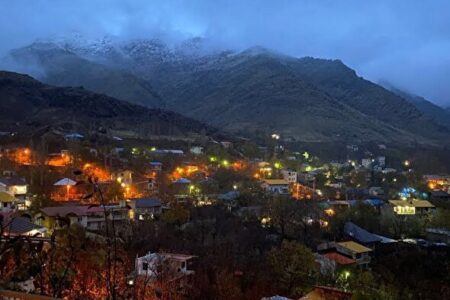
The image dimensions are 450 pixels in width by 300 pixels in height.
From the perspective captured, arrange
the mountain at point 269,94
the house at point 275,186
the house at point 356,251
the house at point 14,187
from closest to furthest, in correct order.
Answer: the house at point 356,251, the house at point 14,187, the house at point 275,186, the mountain at point 269,94

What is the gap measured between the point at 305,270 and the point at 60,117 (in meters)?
42.8

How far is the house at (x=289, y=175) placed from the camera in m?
38.3

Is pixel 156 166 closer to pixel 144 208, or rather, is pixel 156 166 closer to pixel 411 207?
pixel 144 208

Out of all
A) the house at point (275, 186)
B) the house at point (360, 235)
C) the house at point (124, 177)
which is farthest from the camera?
the house at point (275, 186)

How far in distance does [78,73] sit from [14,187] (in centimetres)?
9265

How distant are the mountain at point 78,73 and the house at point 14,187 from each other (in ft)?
219

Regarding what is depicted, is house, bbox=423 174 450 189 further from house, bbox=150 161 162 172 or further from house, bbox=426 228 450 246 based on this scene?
house, bbox=150 161 162 172

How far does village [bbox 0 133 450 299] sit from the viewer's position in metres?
15.9

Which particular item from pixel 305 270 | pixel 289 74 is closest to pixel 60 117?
pixel 305 270

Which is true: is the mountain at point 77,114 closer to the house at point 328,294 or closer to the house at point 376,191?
the house at point 376,191

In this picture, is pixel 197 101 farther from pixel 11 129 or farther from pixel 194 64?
pixel 11 129

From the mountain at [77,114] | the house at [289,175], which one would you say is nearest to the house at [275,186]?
the house at [289,175]

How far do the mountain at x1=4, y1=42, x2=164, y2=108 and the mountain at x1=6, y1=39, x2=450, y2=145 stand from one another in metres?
0.68

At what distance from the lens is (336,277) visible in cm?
1802
